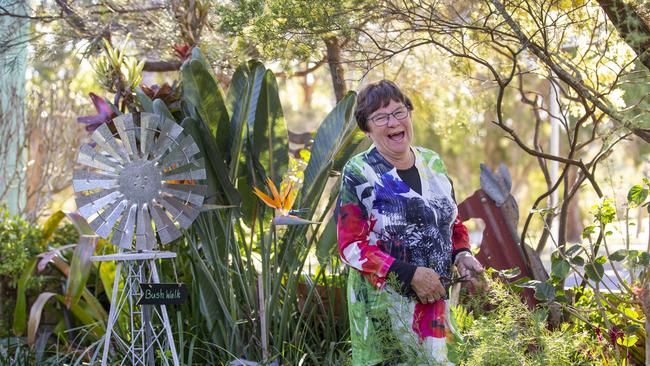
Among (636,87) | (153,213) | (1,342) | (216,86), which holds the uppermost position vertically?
(216,86)

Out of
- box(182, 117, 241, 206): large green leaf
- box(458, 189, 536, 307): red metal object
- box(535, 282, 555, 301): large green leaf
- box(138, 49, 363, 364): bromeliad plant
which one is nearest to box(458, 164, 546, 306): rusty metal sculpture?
box(458, 189, 536, 307): red metal object

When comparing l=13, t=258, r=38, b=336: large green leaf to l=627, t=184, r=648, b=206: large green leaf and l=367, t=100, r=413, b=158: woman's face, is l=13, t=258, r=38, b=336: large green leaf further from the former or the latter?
l=627, t=184, r=648, b=206: large green leaf

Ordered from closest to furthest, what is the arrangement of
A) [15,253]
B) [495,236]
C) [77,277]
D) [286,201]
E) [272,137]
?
[286,201] < [272,137] < [495,236] < [77,277] < [15,253]

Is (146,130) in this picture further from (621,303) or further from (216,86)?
(621,303)

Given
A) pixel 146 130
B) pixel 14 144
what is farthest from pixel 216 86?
pixel 14 144

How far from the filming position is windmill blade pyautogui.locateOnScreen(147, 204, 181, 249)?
167 inches

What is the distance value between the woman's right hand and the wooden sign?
4.63 feet

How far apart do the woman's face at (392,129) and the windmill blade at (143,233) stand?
4.71 ft

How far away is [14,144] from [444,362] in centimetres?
665

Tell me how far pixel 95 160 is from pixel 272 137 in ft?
4.02

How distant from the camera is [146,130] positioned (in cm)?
421

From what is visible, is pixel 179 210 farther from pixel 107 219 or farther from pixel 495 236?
pixel 495 236

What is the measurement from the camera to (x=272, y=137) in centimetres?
506

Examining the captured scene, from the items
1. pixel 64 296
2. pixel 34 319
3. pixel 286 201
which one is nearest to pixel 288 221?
pixel 286 201
